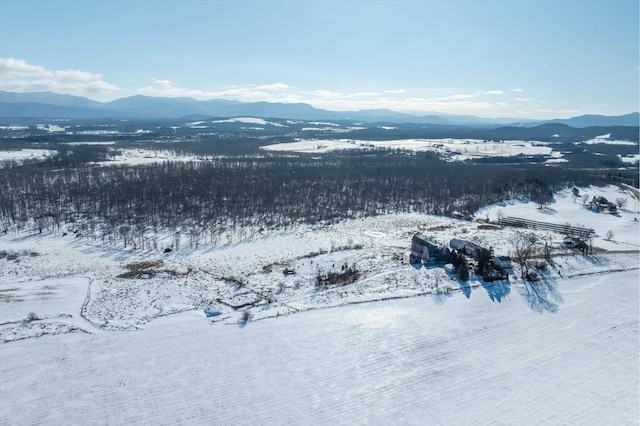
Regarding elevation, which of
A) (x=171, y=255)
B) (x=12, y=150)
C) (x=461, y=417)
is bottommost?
(x=461, y=417)

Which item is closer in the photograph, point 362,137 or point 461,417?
point 461,417

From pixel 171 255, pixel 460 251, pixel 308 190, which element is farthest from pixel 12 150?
pixel 460 251

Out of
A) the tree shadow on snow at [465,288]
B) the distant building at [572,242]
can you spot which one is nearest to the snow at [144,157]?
the tree shadow on snow at [465,288]

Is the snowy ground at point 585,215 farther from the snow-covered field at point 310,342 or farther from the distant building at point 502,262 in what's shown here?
the distant building at point 502,262

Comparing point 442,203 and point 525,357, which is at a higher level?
point 442,203

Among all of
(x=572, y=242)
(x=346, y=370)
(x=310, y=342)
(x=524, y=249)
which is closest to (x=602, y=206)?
(x=572, y=242)

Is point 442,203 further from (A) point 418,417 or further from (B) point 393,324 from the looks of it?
(A) point 418,417

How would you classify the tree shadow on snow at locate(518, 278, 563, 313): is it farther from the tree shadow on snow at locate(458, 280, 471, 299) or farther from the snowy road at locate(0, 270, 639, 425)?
the tree shadow on snow at locate(458, 280, 471, 299)
